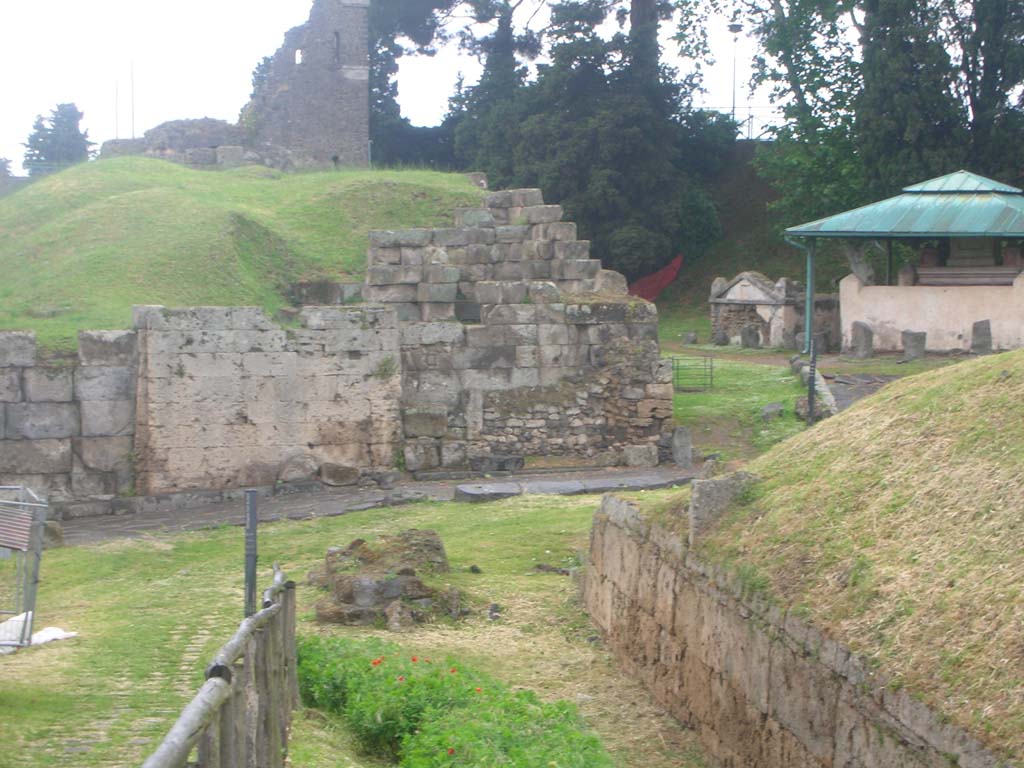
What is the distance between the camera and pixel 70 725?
6.93 meters

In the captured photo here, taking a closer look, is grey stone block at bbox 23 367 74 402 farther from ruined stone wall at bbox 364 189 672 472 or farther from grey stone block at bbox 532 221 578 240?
grey stone block at bbox 532 221 578 240

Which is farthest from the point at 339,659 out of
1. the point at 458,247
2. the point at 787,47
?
the point at 787,47

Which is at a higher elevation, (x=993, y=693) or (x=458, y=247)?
(x=458, y=247)

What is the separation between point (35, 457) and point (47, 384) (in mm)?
956

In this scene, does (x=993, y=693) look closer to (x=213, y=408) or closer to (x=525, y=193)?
(x=213, y=408)

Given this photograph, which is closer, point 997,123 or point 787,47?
point 997,123

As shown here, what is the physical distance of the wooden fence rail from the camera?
13.5ft

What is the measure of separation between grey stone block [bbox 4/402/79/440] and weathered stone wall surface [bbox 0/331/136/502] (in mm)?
12

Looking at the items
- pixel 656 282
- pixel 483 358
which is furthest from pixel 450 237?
pixel 656 282

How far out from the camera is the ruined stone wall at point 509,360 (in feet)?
63.3

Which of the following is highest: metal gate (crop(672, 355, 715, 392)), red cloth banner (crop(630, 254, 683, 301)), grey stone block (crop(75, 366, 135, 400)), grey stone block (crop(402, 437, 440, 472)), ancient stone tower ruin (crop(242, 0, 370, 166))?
ancient stone tower ruin (crop(242, 0, 370, 166))

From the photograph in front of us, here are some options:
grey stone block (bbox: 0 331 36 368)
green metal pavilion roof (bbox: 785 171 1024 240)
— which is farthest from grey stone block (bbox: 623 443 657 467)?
green metal pavilion roof (bbox: 785 171 1024 240)

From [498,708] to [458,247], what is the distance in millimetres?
13637

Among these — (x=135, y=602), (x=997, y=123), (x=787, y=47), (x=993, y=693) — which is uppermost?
(x=787, y=47)
